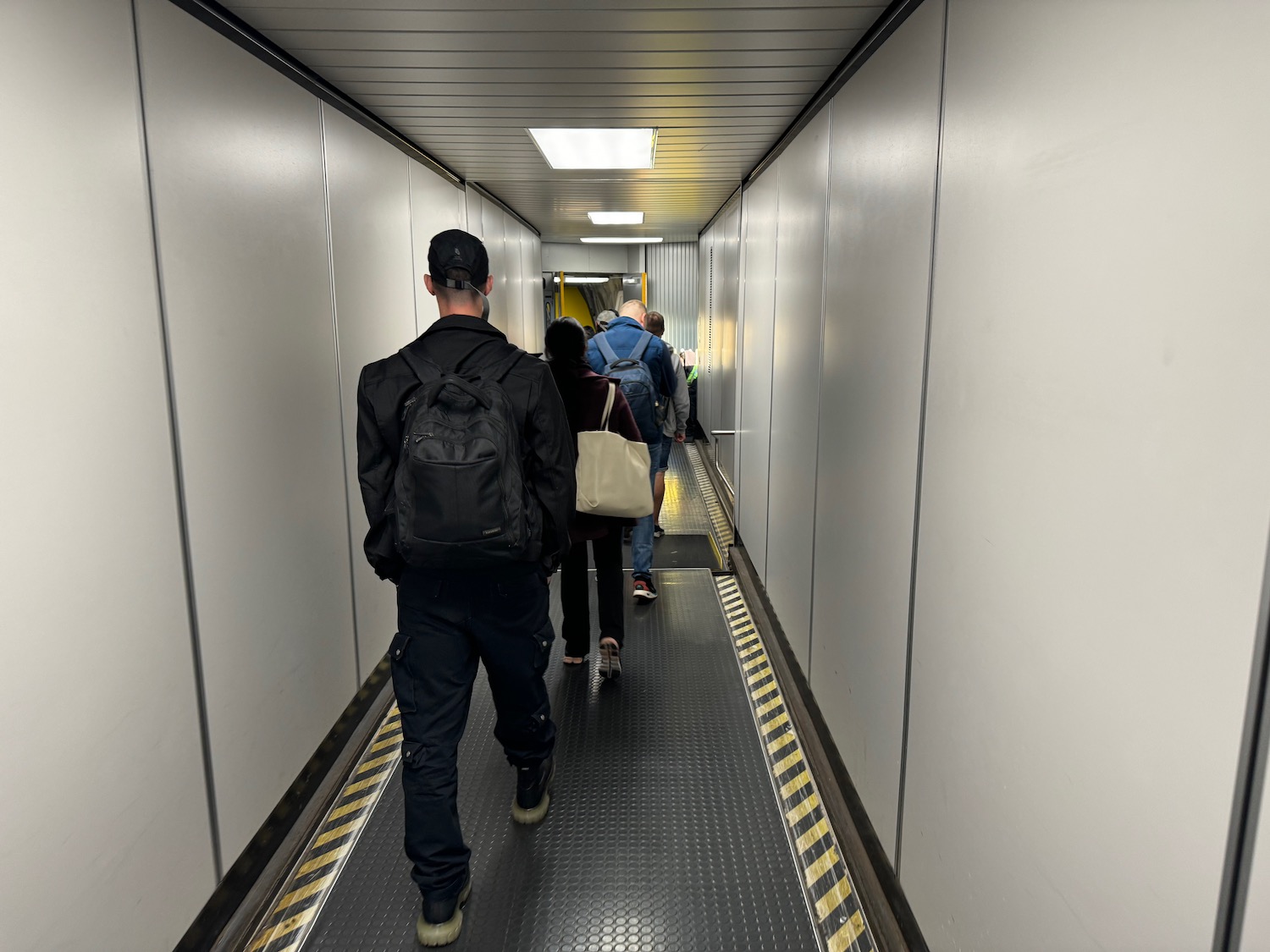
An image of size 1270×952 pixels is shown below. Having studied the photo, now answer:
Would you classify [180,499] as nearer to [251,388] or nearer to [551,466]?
[251,388]

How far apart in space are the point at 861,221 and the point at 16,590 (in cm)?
252

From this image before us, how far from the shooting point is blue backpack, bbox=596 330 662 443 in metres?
4.45

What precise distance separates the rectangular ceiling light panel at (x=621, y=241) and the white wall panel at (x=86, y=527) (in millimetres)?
8935

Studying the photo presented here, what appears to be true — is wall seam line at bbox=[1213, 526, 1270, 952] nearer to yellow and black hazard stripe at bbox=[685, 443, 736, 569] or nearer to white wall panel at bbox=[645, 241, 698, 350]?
yellow and black hazard stripe at bbox=[685, 443, 736, 569]

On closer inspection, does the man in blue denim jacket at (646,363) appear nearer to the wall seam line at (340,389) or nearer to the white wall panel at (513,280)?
the wall seam line at (340,389)

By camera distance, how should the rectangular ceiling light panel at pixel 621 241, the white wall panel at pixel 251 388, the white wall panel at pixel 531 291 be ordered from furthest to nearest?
1. the rectangular ceiling light panel at pixel 621 241
2. the white wall panel at pixel 531 291
3. the white wall panel at pixel 251 388

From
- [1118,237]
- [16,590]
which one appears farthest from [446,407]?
[1118,237]

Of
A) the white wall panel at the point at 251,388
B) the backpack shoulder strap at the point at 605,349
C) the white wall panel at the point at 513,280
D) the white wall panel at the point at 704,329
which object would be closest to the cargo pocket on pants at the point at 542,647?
the white wall panel at the point at 251,388

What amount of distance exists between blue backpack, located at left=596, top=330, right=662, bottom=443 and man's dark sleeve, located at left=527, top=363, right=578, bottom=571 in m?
2.12

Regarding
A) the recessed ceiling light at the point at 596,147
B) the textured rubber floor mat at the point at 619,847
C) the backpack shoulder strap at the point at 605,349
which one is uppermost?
the recessed ceiling light at the point at 596,147

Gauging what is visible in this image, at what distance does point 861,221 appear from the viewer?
263 centimetres

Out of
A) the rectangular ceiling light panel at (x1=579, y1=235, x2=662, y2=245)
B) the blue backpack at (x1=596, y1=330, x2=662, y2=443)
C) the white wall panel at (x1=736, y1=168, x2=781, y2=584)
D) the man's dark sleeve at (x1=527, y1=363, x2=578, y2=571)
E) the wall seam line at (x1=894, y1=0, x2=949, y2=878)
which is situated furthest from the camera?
the rectangular ceiling light panel at (x1=579, y1=235, x2=662, y2=245)

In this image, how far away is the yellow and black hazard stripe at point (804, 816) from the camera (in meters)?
2.33

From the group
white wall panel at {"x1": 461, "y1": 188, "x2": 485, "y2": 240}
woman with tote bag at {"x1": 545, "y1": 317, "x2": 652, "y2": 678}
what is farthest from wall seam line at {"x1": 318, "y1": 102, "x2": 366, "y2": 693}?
white wall panel at {"x1": 461, "y1": 188, "x2": 485, "y2": 240}
